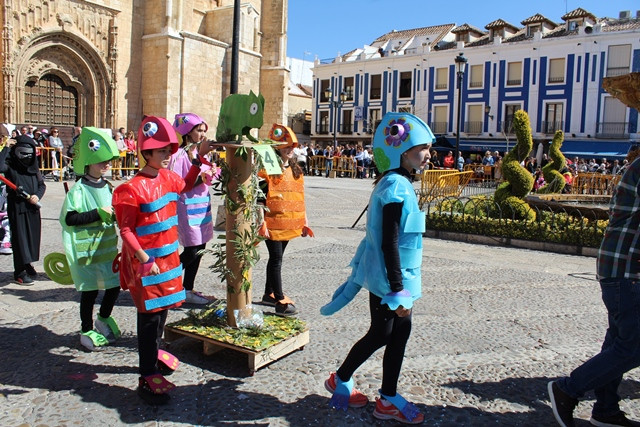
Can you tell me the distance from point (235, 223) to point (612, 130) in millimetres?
35656

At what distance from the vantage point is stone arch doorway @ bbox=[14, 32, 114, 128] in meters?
18.0

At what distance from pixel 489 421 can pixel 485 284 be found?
3313 millimetres

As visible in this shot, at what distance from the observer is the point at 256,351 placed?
3.52 m

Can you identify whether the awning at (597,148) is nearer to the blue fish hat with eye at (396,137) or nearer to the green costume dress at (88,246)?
the blue fish hat with eye at (396,137)

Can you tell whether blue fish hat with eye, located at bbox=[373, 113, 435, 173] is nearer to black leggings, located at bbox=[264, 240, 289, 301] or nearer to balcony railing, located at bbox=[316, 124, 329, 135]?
black leggings, located at bbox=[264, 240, 289, 301]

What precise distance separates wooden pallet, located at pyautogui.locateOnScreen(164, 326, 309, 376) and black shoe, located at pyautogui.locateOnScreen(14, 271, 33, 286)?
A: 8.26 ft

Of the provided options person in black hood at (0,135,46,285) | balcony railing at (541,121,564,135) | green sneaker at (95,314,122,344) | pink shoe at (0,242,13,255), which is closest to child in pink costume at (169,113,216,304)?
green sneaker at (95,314,122,344)

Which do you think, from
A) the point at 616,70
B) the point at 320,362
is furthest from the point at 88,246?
the point at 616,70

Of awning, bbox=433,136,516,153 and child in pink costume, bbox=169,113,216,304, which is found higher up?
awning, bbox=433,136,516,153

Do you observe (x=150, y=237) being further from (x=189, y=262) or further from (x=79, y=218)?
(x=189, y=262)

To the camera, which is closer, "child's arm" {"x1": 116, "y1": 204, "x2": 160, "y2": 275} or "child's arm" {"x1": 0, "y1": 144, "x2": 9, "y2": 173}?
"child's arm" {"x1": 116, "y1": 204, "x2": 160, "y2": 275}

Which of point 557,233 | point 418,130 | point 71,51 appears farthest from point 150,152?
point 71,51

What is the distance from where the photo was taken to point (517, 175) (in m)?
10.3

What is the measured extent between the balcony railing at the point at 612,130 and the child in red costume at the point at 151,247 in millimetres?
35080
